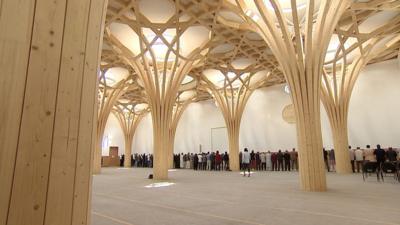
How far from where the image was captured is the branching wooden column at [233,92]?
26.4 meters

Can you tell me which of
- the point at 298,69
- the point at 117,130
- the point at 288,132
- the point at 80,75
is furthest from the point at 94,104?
the point at 117,130

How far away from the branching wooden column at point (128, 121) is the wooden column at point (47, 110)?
3841 centimetres

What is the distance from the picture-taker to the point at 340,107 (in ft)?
67.8

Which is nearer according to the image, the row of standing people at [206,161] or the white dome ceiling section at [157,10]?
the white dome ceiling section at [157,10]

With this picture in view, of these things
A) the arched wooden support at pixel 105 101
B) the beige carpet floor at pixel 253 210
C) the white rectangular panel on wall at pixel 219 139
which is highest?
the arched wooden support at pixel 105 101

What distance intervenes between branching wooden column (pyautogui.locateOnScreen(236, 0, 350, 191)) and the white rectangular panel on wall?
2323 cm

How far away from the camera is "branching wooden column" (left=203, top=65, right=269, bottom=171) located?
86.7ft

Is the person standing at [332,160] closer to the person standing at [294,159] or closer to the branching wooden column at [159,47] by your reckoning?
the person standing at [294,159]

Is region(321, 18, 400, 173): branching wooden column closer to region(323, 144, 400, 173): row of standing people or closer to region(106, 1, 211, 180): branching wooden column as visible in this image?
region(323, 144, 400, 173): row of standing people

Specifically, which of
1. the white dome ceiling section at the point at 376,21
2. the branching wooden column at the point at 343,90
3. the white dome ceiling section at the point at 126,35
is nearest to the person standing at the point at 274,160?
the branching wooden column at the point at 343,90

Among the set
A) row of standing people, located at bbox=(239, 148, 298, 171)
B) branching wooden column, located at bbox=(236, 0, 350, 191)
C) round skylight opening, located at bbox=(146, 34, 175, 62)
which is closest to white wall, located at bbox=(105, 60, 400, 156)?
row of standing people, located at bbox=(239, 148, 298, 171)

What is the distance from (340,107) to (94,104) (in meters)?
21.7

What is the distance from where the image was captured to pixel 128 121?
41.5 m

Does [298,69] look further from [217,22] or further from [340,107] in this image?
[340,107]
